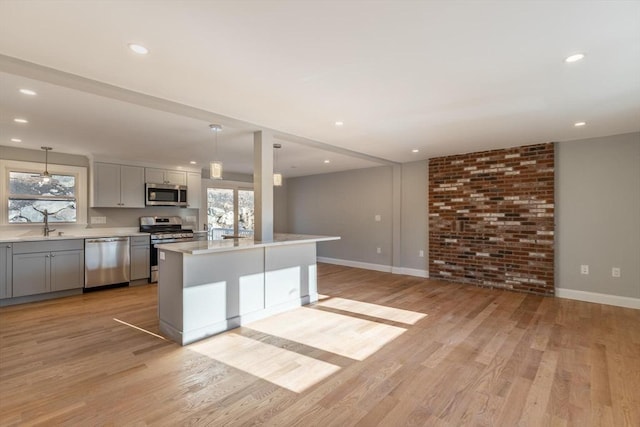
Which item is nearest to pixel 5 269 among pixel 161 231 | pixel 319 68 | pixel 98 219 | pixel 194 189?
pixel 98 219

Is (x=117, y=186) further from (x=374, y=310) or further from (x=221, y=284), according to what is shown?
(x=374, y=310)

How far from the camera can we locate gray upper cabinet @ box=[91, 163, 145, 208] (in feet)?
17.1

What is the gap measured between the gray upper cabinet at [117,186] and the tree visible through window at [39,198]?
16.3 inches

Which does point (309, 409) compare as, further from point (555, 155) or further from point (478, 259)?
point (555, 155)

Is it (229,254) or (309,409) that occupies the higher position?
(229,254)

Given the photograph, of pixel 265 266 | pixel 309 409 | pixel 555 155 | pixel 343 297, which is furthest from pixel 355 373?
pixel 555 155

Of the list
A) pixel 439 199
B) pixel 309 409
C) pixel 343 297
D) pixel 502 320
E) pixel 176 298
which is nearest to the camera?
pixel 309 409

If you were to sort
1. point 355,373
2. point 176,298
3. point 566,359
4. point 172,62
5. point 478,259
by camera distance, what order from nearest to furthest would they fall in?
point 172,62, point 355,373, point 566,359, point 176,298, point 478,259

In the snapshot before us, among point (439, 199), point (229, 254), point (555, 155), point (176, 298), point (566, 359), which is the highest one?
point (555, 155)

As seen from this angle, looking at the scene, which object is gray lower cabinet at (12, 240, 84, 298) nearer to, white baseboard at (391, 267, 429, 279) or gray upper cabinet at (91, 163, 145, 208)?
gray upper cabinet at (91, 163, 145, 208)

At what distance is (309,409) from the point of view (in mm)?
1940

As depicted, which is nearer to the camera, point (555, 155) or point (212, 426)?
point (212, 426)

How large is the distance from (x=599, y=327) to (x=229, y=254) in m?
4.08

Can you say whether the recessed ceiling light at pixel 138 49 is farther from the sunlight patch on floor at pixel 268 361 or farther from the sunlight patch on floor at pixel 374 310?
the sunlight patch on floor at pixel 374 310
